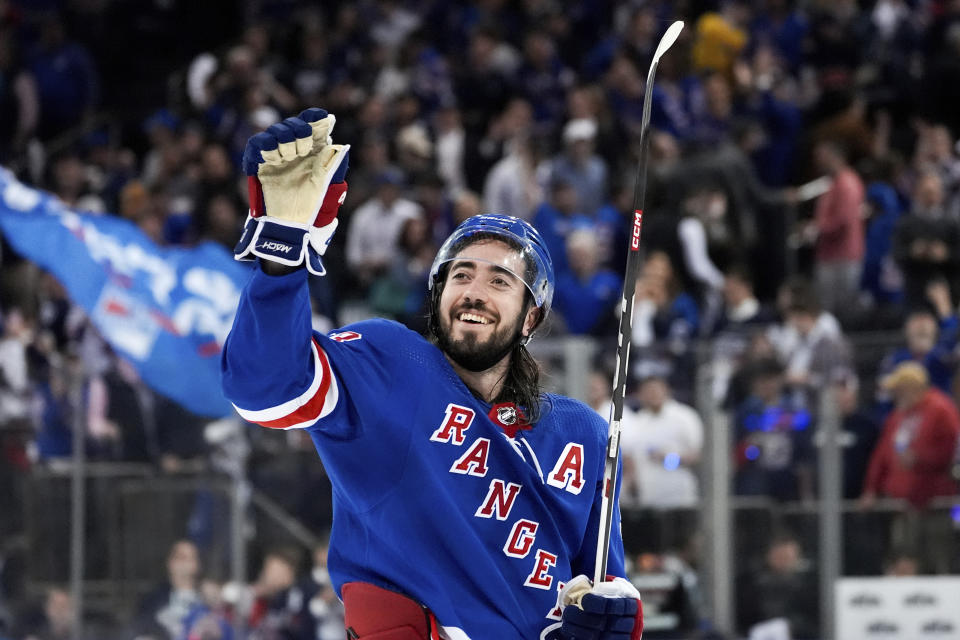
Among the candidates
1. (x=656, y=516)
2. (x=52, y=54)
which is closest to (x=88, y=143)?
(x=52, y=54)

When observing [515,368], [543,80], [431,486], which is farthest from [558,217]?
[431,486]

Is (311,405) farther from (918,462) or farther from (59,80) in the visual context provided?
(59,80)

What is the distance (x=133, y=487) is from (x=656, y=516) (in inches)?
89.7

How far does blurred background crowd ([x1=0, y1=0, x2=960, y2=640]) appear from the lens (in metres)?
7.27

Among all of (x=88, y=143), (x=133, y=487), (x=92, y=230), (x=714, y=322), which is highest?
(x=88, y=143)

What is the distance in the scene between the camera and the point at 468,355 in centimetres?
331

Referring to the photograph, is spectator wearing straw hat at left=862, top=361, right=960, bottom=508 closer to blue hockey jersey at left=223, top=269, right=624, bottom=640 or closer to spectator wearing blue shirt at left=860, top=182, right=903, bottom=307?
spectator wearing blue shirt at left=860, top=182, right=903, bottom=307

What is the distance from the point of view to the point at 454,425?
3.22 m

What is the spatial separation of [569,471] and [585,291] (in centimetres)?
529

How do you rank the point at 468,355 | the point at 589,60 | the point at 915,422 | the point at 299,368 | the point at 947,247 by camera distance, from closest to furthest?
the point at 299,368, the point at 468,355, the point at 915,422, the point at 947,247, the point at 589,60

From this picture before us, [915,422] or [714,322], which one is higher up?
[714,322]

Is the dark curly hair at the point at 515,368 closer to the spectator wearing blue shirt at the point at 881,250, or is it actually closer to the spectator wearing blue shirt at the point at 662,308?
the spectator wearing blue shirt at the point at 662,308

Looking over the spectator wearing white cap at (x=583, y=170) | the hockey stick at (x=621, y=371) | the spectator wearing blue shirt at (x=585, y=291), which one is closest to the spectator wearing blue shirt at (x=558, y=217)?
the spectator wearing white cap at (x=583, y=170)

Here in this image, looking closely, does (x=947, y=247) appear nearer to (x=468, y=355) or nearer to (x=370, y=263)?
(x=370, y=263)
